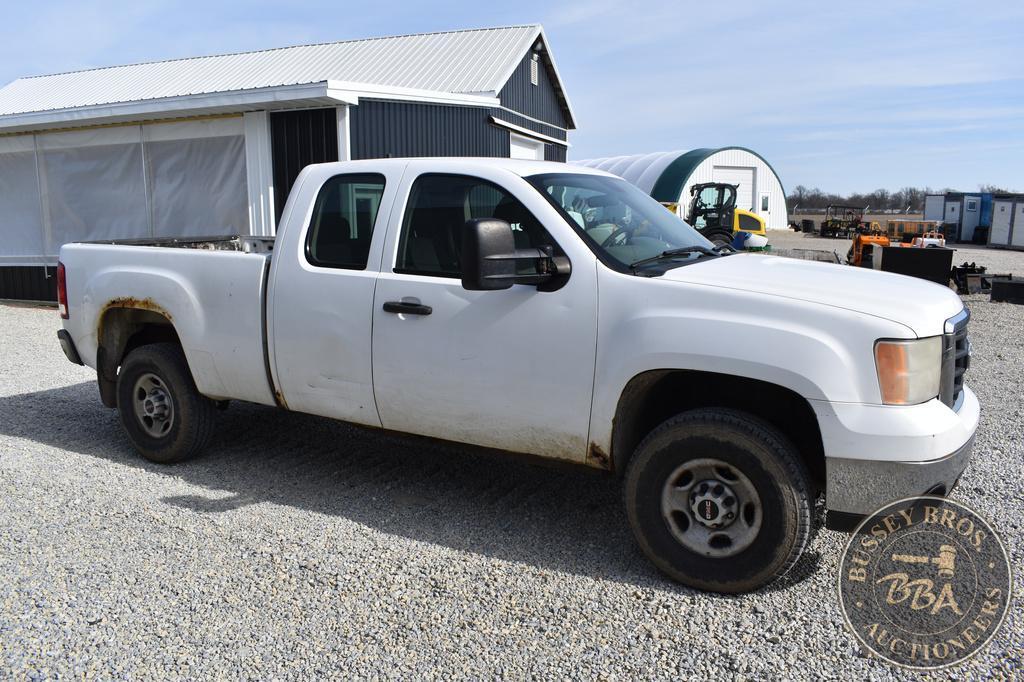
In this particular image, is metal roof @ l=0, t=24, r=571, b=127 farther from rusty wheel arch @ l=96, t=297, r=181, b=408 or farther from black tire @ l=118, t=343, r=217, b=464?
black tire @ l=118, t=343, r=217, b=464

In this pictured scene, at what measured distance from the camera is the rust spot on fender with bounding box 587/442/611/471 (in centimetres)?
392

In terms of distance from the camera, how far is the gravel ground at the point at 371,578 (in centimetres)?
317

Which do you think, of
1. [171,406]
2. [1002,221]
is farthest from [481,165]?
[1002,221]

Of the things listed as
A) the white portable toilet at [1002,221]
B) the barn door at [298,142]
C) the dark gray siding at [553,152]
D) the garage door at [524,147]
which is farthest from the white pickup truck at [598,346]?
the white portable toilet at [1002,221]

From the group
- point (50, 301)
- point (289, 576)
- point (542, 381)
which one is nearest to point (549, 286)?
point (542, 381)

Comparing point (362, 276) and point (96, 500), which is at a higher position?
point (362, 276)

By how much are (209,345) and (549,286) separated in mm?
2370

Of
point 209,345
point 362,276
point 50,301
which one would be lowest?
point 50,301

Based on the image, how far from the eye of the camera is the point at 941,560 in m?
3.91

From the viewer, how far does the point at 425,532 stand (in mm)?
4352

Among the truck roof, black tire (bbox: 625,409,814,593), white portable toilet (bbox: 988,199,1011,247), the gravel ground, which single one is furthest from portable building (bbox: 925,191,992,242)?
black tire (bbox: 625,409,814,593)

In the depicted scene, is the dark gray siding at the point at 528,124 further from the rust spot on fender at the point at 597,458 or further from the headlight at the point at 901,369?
the headlight at the point at 901,369

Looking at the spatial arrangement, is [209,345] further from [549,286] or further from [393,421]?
[549,286]

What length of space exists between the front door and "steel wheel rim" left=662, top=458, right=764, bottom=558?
520 mm
